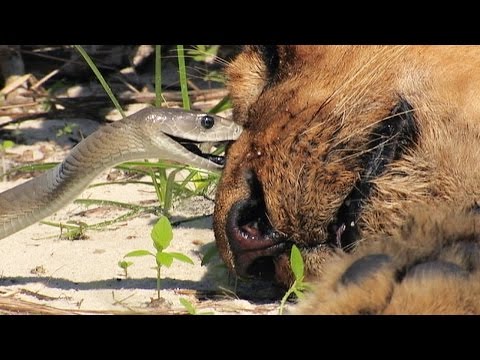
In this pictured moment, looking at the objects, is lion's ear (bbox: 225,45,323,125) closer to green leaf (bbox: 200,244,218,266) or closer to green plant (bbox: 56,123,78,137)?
green leaf (bbox: 200,244,218,266)

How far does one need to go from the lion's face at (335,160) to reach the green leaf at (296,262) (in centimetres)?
6

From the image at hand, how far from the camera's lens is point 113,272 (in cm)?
409

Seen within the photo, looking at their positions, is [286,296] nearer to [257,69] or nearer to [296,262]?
[296,262]

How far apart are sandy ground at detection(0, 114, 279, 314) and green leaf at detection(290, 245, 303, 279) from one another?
1.10ft

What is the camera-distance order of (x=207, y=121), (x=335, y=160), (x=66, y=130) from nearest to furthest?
1. (x=335, y=160)
2. (x=207, y=121)
3. (x=66, y=130)

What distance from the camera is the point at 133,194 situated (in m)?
5.36

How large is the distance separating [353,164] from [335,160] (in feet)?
0.19

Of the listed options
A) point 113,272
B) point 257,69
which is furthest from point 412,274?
point 113,272

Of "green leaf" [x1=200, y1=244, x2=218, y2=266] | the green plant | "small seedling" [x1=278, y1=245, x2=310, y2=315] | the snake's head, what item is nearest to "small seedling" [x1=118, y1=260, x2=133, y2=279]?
"green leaf" [x1=200, y1=244, x2=218, y2=266]

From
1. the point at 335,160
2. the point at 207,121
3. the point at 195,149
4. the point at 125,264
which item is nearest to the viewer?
the point at 335,160

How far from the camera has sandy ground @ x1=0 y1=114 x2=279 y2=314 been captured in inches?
143

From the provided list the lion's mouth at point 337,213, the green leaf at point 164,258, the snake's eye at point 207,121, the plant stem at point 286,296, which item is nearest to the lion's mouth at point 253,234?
the lion's mouth at point 337,213

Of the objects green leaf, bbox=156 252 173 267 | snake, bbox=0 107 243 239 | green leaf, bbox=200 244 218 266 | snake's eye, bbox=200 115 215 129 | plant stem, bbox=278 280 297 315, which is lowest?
plant stem, bbox=278 280 297 315
